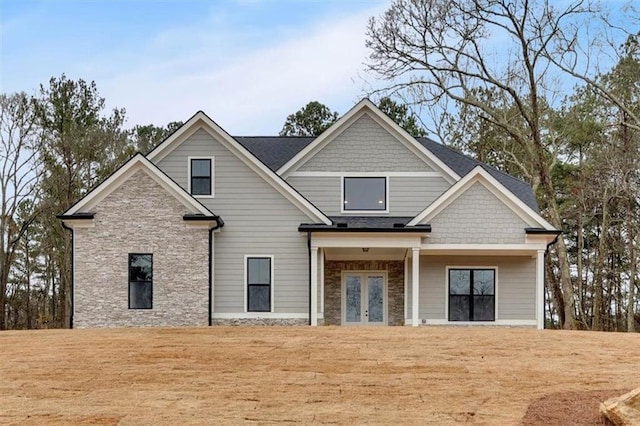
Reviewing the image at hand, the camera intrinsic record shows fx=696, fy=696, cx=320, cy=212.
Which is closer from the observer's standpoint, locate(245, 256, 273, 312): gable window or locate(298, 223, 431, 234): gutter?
locate(298, 223, 431, 234): gutter

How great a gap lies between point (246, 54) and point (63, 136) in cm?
1012

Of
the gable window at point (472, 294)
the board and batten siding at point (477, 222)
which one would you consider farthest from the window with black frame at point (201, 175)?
the gable window at point (472, 294)

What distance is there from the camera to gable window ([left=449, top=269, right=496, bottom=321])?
1973 centimetres

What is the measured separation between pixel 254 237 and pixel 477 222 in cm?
604

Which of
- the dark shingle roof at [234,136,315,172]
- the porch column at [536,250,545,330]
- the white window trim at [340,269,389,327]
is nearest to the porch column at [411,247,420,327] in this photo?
the white window trim at [340,269,389,327]

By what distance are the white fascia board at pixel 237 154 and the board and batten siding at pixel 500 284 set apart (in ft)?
11.6

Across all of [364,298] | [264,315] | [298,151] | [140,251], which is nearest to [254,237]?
[264,315]

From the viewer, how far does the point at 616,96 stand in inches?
1083

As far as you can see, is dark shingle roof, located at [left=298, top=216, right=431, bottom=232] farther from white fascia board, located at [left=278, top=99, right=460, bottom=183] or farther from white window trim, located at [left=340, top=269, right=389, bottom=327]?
white fascia board, located at [left=278, top=99, right=460, bottom=183]

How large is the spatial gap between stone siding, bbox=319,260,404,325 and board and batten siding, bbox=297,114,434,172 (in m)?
2.80

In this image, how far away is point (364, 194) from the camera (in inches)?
808

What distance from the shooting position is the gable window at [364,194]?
2039cm

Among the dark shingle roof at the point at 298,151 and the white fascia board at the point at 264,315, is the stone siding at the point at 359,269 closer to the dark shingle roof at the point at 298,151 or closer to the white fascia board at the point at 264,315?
the white fascia board at the point at 264,315

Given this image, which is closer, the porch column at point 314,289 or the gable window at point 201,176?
the porch column at point 314,289
